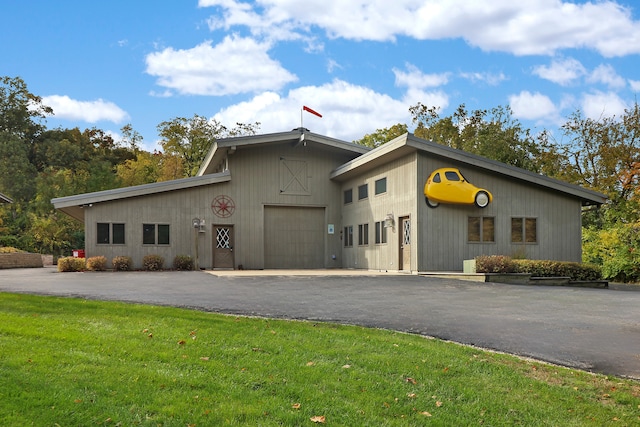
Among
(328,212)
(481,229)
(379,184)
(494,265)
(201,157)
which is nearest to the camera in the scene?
(494,265)

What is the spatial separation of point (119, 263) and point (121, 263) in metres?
0.07

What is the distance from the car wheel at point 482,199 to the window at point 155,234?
1194cm

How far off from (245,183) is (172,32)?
28.7 feet

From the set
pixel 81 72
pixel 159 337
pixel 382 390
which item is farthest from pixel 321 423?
pixel 81 72

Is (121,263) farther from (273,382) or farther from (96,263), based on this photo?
(273,382)

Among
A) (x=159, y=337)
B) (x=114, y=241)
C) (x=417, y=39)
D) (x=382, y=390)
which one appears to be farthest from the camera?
(x=114, y=241)

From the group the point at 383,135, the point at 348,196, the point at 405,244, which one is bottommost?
the point at 405,244

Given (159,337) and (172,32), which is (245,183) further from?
(159,337)

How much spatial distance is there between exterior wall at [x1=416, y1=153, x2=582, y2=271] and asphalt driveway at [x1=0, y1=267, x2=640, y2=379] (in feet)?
11.6

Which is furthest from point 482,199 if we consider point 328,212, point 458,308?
point 458,308

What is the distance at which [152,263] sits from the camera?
22016 millimetres

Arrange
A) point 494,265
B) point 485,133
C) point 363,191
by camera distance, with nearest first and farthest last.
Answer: point 494,265 < point 363,191 < point 485,133

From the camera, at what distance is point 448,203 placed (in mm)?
18359

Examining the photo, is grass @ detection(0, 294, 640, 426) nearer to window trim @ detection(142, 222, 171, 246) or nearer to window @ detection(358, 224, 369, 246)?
window @ detection(358, 224, 369, 246)
